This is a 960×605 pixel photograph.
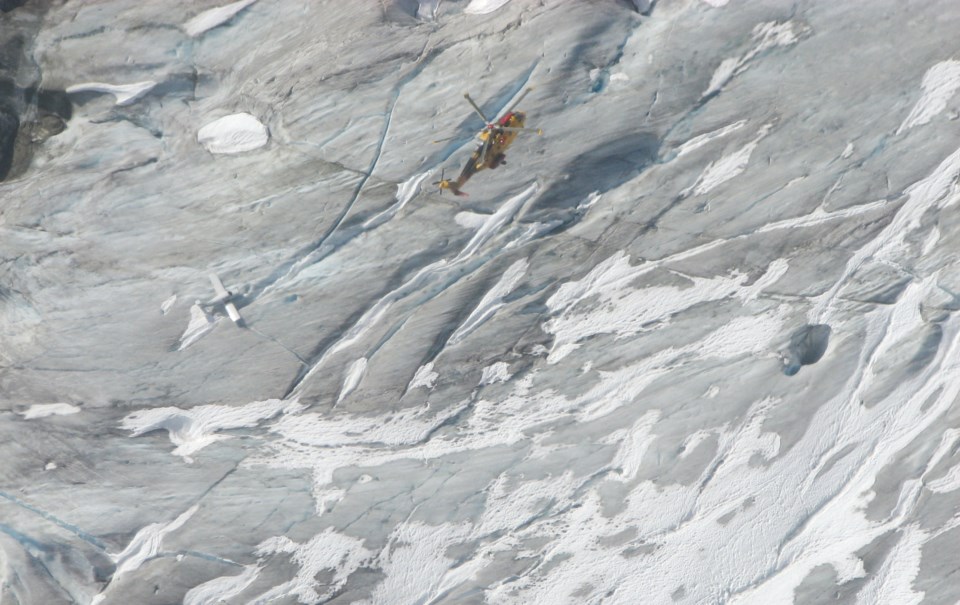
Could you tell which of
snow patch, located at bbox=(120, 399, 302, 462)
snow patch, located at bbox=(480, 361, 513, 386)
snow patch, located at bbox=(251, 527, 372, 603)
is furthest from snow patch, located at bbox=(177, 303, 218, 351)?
snow patch, located at bbox=(480, 361, 513, 386)

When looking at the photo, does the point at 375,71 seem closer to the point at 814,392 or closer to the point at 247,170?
the point at 247,170

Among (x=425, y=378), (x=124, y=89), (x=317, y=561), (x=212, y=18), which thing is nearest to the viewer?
(x=212, y=18)

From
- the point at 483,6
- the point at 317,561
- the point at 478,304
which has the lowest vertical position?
the point at 317,561

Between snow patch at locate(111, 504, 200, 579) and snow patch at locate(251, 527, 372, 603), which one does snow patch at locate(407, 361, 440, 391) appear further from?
snow patch at locate(111, 504, 200, 579)

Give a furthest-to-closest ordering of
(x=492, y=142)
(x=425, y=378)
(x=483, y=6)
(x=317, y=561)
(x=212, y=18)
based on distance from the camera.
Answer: (x=317, y=561) < (x=425, y=378) < (x=212, y=18) < (x=483, y=6) < (x=492, y=142)

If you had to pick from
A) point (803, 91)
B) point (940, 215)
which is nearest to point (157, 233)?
point (803, 91)

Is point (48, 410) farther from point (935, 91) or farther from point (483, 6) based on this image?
point (935, 91)

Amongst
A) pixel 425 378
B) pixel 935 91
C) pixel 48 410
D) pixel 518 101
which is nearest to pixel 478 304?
pixel 425 378
